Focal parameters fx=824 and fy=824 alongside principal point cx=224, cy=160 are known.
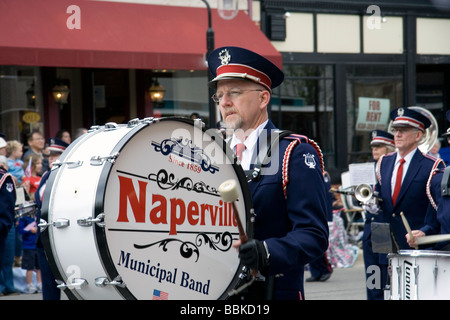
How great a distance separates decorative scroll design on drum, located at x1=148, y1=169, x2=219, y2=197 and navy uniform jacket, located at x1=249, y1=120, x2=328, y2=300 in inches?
7.4

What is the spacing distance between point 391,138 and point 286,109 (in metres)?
6.10

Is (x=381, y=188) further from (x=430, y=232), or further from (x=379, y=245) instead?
(x=379, y=245)

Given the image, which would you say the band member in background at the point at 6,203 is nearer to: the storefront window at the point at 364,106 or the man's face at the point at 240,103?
the man's face at the point at 240,103

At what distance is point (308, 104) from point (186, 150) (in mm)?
13025

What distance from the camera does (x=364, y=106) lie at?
16.7 metres

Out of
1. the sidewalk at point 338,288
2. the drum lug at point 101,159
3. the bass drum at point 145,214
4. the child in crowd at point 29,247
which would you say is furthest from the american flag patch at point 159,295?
the child in crowd at point 29,247

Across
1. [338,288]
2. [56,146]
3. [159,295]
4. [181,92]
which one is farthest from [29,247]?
[159,295]

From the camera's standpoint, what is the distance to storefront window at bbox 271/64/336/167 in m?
15.8

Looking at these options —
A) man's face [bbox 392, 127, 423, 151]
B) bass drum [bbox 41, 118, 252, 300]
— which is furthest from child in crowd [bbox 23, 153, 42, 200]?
bass drum [bbox 41, 118, 252, 300]

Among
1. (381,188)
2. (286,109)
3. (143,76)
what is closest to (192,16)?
(143,76)

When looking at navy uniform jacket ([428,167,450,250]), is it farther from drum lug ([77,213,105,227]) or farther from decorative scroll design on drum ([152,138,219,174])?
drum lug ([77,213,105,227])

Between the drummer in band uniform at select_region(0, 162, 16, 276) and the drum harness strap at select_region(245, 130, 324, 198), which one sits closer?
the drum harness strap at select_region(245, 130, 324, 198)

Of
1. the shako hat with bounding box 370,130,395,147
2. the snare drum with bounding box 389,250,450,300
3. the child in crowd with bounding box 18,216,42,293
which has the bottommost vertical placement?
the child in crowd with bounding box 18,216,42,293

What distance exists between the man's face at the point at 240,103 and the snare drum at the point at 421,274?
7.07 feet
